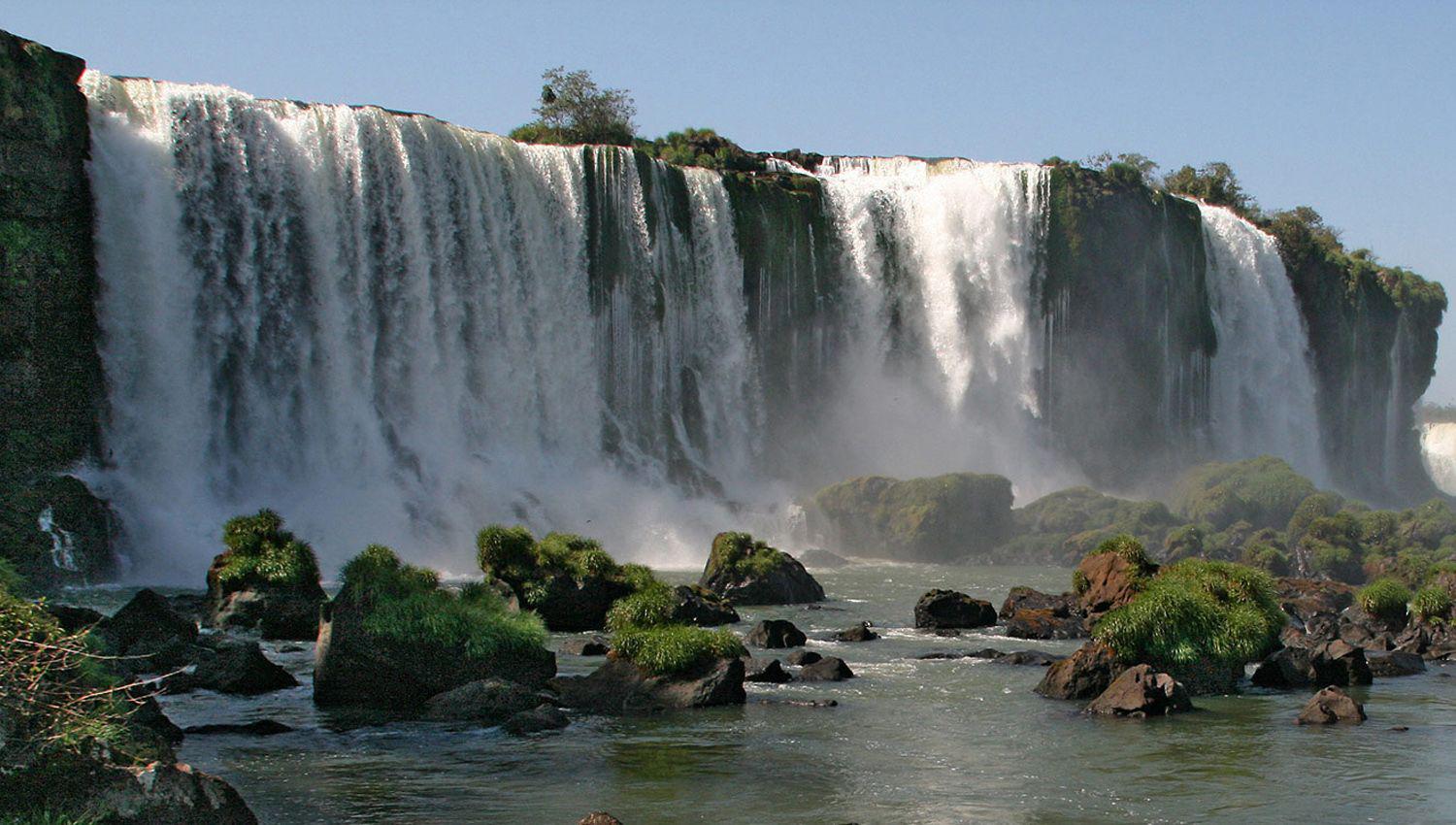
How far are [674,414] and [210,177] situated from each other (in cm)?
1783

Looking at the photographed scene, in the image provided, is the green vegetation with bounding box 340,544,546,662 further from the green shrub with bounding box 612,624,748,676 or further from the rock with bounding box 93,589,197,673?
the rock with bounding box 93,589,197,673

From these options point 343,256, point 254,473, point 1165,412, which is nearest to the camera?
point 254,473

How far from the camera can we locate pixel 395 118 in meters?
42.7

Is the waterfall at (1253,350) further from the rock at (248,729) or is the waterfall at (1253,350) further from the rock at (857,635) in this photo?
the rock at (248,729)

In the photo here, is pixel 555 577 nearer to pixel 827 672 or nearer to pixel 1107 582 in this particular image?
pixel 827 672

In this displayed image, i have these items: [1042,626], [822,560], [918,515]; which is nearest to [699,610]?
[1042,626]

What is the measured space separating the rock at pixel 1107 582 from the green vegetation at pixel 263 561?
12.6 meters

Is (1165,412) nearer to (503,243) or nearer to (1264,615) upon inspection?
(503,243)

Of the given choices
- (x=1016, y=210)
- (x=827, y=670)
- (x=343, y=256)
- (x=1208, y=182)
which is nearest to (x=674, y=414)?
(x=343, y=256)

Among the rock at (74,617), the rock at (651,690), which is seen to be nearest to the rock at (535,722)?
the rock at (651,690)

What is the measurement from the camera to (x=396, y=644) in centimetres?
1708

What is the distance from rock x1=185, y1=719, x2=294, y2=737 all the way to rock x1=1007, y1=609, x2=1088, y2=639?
13.7 meters

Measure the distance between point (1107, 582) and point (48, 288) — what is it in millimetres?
25067

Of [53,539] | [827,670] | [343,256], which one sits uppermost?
[343,256]
